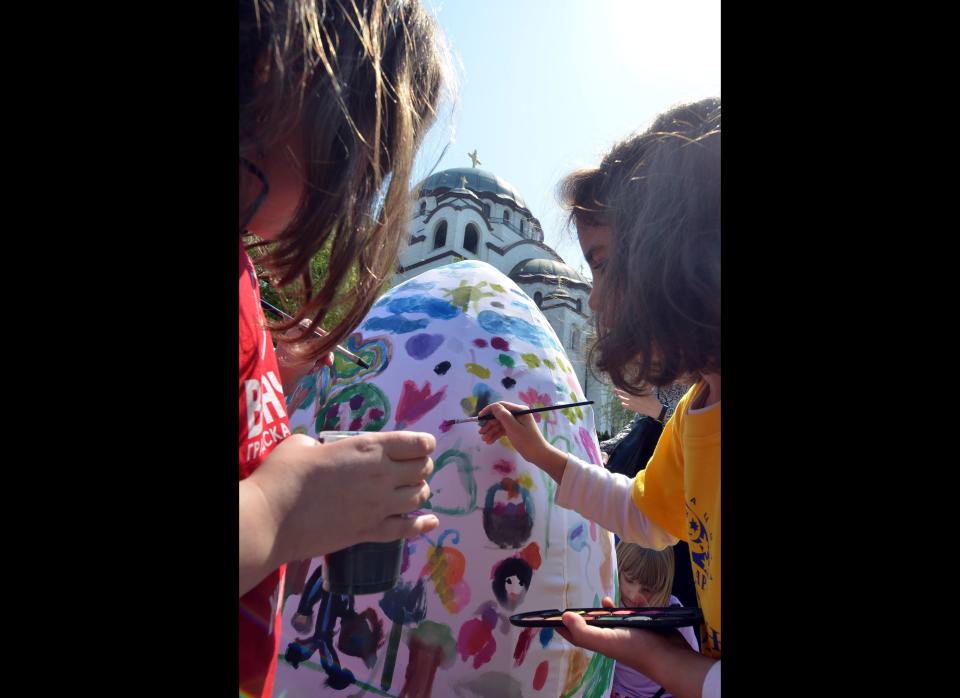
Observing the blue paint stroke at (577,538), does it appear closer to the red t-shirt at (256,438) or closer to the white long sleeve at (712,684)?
the white long sleeve at (712,684)

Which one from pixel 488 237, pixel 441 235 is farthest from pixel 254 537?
pixel 488 237

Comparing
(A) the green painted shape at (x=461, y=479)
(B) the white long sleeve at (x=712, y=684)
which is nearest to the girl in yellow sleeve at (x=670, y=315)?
(B) the white long sleeve at (x=712, y=684)

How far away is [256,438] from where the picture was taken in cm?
78

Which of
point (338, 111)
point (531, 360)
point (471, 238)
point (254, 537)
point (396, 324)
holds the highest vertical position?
point (471, 238)

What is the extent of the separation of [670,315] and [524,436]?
64cm

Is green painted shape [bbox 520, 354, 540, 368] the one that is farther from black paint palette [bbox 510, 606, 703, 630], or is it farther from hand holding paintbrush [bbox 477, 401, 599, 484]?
black paint palette [bbox 510, 606, 703, 630]

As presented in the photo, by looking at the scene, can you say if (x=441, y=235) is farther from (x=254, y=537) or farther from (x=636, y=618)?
(x=254, y=537)

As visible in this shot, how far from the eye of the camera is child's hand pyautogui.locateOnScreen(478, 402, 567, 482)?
170cm

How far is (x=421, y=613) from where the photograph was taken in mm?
1560

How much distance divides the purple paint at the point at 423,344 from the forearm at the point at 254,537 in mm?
1214

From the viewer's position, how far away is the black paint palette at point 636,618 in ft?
3.96

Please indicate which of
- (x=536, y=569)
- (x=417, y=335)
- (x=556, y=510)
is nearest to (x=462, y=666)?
(x=536, y=569)

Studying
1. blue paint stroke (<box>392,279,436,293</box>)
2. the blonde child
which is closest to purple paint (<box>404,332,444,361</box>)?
blue paint stroke (<box>392,279,436,293</box>)
